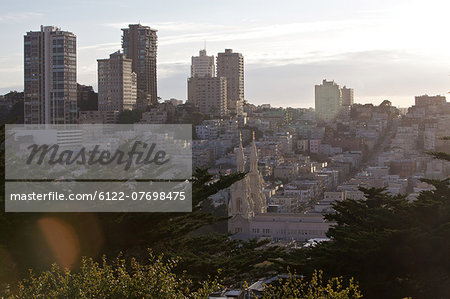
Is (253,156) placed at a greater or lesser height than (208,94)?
lesser

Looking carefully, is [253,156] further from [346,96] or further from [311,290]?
[346,96]

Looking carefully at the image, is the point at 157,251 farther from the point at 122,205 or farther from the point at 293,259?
the point at 293,259

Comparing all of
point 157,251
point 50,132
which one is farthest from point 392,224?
point 50,132

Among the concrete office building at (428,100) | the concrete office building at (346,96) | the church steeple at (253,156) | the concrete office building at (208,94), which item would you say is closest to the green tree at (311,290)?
the church steeple at (253,156)

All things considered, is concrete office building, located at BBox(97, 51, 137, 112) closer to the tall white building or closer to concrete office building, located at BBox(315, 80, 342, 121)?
concrete office building, located at BBox(315, 80, 342, 121)

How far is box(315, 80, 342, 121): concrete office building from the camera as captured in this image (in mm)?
85356

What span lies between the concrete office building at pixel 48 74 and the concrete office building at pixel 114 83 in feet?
26.1

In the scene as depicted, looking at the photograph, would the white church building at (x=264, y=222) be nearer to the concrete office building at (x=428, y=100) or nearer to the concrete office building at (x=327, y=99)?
the concrete office building at (x=428, y=100)

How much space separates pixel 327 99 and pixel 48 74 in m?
40.2

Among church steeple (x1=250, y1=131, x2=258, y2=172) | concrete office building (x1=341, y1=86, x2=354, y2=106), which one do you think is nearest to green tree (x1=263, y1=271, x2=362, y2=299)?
church steeple (x1=250, y1=131, x2=258, y2=172)

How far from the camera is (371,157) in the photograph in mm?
61031

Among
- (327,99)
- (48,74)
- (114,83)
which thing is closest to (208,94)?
(114,83)

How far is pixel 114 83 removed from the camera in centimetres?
6334

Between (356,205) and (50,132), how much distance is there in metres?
37.9
